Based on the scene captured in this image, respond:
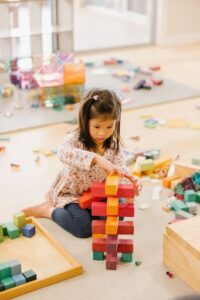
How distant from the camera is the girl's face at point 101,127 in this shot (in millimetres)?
1659

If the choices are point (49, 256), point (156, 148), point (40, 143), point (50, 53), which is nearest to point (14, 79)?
point (50, 53)

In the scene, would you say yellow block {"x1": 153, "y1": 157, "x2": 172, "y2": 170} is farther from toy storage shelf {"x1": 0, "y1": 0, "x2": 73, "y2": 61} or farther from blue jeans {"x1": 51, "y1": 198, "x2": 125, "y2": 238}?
toy storage shelf {"x1": 0, "y1": 0, "x2": 73, "y2": 61}

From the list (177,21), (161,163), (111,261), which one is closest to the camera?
(111,261)

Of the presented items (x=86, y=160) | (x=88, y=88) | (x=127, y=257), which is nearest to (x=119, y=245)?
(x=127, y=257)

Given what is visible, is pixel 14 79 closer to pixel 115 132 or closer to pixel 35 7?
pixel 35 7

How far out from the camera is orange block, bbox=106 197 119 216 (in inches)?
59.4

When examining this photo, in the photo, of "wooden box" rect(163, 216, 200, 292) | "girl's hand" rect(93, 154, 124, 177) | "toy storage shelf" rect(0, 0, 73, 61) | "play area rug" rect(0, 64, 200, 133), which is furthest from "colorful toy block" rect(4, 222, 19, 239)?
"toy storage shelf" rect(0, 0, 73, 61)

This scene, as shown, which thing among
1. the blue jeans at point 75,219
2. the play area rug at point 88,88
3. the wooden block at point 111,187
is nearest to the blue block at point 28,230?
the blue jeans at point 75,219

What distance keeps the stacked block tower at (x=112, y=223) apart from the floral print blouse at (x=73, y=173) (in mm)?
166

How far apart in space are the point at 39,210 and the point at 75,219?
17 centimetres

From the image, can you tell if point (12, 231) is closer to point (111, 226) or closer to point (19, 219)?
point (19, 219)

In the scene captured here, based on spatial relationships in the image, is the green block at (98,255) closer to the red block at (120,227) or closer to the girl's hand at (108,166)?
the red block at (120,227)

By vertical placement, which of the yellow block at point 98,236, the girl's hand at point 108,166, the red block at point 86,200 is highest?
the girl's hand at point 108,166

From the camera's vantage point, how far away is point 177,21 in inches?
184
